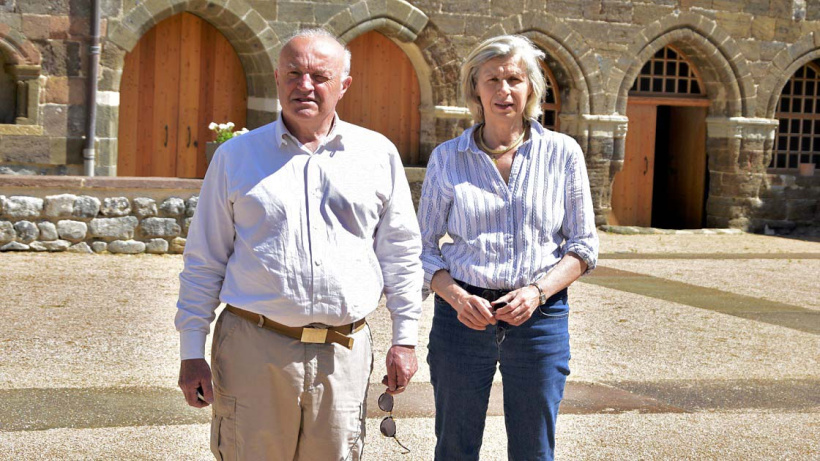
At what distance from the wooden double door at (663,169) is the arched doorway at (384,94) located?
3238mm

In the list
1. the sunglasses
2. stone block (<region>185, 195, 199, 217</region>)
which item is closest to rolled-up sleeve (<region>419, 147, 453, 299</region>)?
the sunglasses

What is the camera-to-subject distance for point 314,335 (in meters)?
2.88

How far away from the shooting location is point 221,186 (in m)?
2.92

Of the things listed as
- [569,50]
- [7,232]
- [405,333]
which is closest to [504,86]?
[405,333]

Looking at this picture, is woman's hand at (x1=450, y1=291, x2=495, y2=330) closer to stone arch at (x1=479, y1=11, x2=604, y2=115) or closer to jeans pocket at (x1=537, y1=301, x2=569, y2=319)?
jeans pocket at (x1=537, y1=301, x2=569, y2=319)

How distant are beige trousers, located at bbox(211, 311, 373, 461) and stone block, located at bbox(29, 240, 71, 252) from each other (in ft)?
25.6

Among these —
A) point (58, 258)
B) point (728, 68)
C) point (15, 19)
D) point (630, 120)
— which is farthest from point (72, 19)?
point (728, 68)

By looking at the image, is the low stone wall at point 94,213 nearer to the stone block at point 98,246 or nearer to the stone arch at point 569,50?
the stone block at point 98,246

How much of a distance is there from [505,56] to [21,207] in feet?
25.8

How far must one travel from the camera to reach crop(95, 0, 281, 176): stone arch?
11781 millimetres

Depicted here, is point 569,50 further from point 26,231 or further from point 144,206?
point 26,231

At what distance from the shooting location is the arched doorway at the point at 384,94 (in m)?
13.6

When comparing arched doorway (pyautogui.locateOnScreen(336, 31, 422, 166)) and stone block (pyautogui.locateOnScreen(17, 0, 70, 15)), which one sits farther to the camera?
arched doorway (pyautogui.locateOnScreen(336, 31, 422, 166))

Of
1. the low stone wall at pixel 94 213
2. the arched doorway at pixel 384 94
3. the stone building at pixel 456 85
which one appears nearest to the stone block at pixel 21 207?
the low stone wall at pixel 94 213
